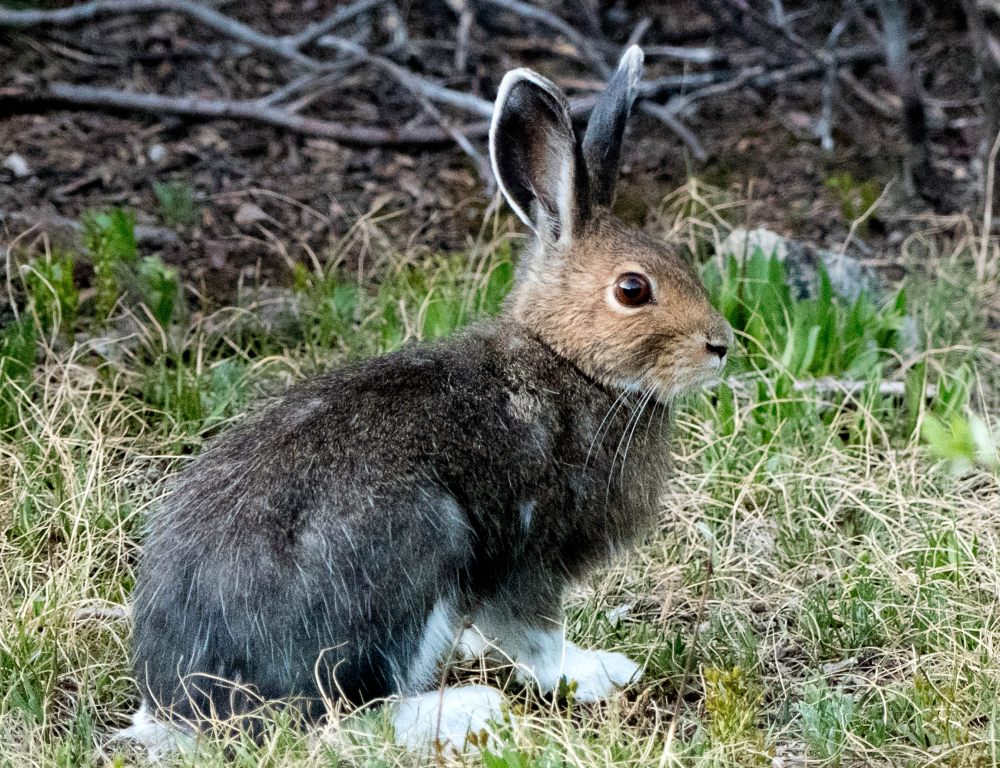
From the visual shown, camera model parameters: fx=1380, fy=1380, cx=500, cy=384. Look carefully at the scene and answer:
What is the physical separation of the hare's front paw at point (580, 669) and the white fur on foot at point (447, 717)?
0.22 metres

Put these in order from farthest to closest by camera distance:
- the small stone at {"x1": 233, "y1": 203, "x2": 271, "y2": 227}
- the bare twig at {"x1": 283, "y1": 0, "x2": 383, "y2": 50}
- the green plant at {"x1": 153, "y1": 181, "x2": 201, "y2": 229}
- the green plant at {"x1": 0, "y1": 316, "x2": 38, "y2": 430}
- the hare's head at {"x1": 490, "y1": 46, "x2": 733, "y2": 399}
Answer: the bare twig at {"x1": 283, "y1": 0, "x2": 383, "y2": 50}, the small stone at {"x1": 233, "y1": 203, "x2": 271, "y2": 227}, the green plant at {"x1": 153, "y1": 181, "x2": 201, "y2": 229}, the green plant at {"x1": 0, "y1": 316, "x2": 38, "y2": 430}, the hare's head at {"x1": 490, "y1": 46, "x2": 733, "y2": 399}

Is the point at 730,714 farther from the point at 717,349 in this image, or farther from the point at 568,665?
the point at 717,349

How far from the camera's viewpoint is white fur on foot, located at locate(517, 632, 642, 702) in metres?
4.31

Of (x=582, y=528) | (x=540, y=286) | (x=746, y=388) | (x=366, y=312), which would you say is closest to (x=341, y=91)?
(x=366, y=312)

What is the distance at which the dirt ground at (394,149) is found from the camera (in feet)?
23.7

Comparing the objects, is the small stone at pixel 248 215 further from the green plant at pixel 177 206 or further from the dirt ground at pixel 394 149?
the green plant at pixel 177 206

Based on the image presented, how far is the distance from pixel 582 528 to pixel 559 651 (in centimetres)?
40

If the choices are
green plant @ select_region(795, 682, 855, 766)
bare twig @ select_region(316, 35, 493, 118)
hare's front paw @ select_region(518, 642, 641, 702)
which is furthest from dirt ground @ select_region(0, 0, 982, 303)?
green plant @ select_region(795, 682, 855, 766)

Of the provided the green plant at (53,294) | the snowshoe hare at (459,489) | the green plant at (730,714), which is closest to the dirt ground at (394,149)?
the green plant at (53,294)

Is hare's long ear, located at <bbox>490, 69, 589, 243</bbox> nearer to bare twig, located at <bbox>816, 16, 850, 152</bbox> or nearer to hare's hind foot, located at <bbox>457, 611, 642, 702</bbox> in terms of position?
hare's hind foot, located at <bbox>457, 611, 642, 702</bbox>

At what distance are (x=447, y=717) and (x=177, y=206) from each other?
3924 millimetres

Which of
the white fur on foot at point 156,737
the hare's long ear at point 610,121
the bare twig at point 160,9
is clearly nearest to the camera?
the white fur on foot at point 156,737

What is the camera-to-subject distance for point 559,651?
14.4ft

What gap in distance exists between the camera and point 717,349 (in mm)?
4414
